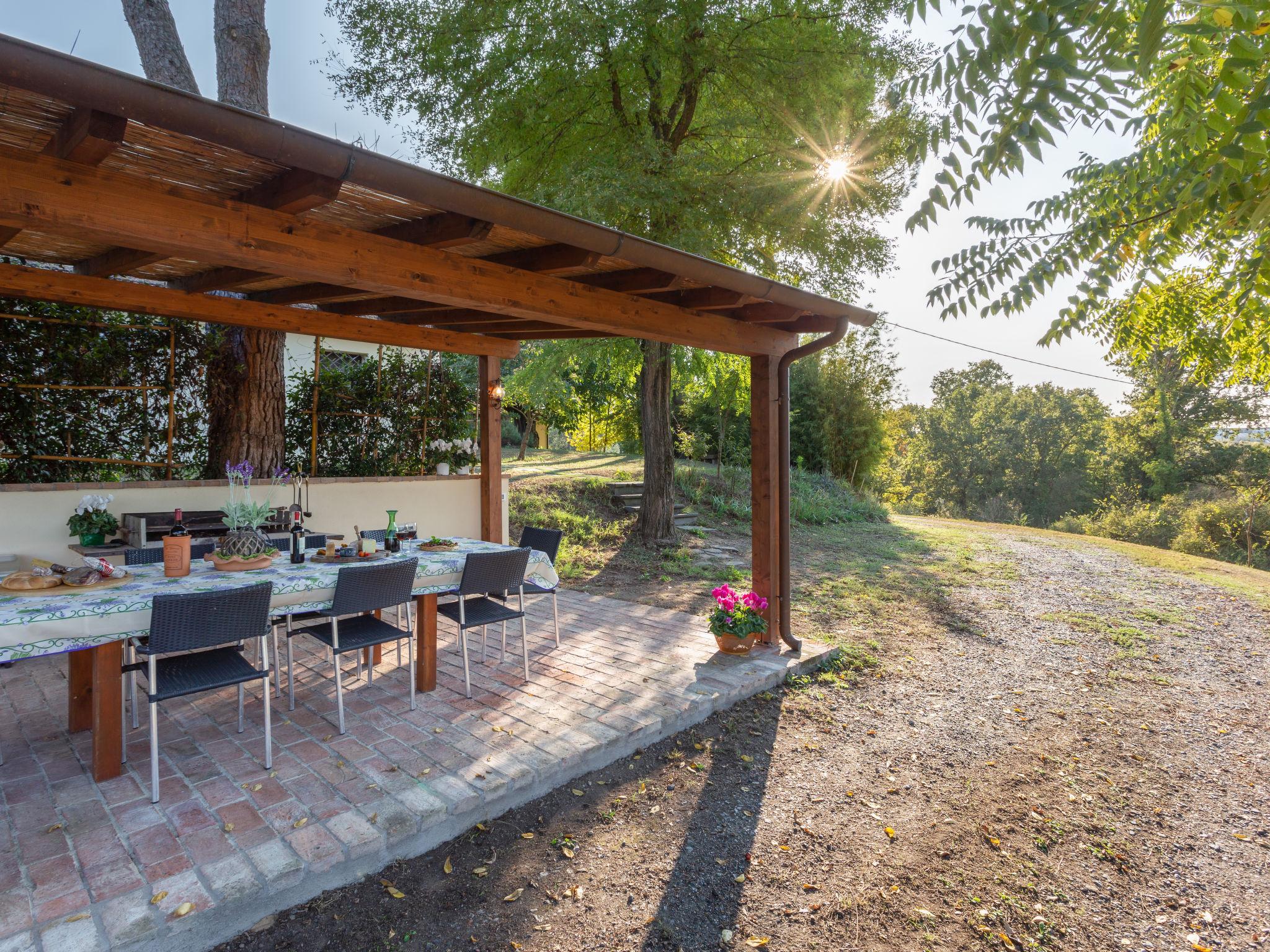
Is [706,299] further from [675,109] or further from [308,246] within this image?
[675,109]

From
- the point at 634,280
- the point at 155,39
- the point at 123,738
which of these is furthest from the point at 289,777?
the point at 155,39

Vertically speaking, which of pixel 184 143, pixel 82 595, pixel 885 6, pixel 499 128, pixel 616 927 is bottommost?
pixel 616 927

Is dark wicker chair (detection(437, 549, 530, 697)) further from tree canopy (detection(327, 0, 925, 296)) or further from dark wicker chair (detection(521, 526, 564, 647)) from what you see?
tree canopy (detection(327, 0, 925, 296))

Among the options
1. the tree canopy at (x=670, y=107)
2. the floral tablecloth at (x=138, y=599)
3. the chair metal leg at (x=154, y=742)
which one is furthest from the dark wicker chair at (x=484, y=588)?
the tree canopy at (x=670, y=107)

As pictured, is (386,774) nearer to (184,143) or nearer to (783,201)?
(184,143)

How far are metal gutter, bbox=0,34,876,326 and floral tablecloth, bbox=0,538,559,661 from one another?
6.29 feet

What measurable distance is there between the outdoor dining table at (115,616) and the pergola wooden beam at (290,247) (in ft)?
4.82

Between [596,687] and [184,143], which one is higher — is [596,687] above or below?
below

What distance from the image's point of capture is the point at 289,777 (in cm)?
304

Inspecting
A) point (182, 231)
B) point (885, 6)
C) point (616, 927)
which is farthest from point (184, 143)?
point (885, 6)

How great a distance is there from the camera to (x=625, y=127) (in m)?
9.04

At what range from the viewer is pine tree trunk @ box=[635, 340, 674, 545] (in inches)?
399

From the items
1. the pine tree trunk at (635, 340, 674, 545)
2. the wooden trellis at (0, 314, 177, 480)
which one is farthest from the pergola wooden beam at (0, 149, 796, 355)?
the pine tree trunk at (635, 340, 674, 545)

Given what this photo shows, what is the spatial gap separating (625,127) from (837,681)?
7.58m
